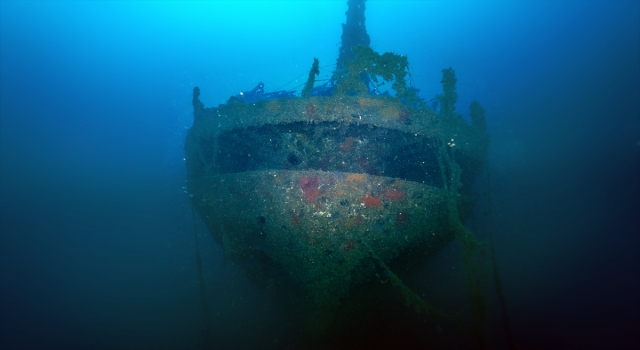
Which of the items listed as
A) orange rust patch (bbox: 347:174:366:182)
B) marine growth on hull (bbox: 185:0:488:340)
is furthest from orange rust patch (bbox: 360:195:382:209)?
orange rust patch (bbox: 347:174:366:182)

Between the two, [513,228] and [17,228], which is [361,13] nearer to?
[513,228]

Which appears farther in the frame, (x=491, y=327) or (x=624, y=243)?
(x=624, y=243)

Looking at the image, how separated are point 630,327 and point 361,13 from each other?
10.4 meters

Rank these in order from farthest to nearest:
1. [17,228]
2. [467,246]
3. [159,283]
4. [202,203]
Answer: [17,228] → [159,283] → [202,203] → [467,246]

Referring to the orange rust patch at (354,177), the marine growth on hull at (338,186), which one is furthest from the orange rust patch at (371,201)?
the orange rust patch at (354,177)

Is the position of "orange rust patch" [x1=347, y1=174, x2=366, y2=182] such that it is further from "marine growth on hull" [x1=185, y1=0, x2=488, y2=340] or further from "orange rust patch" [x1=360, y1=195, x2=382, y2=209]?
"orange rust patch" [x1=360, y1=195, x2=382, y2=209]

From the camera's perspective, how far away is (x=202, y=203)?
470 centimetres

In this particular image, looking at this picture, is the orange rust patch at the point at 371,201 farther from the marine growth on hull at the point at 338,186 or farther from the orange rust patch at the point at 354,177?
the orange rust patch at the point at 354,177

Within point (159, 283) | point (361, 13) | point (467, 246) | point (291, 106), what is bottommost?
point (159, 283)

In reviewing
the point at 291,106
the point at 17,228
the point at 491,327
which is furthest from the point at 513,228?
the point at 17,228

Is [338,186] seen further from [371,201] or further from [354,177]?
[371,201]

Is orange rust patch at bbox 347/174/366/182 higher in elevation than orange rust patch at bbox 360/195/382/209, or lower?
higher

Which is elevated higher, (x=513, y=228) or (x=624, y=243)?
A: (x=513, y=228)

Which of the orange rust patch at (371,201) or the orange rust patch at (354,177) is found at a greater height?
the orange rust patch at (354,177)
